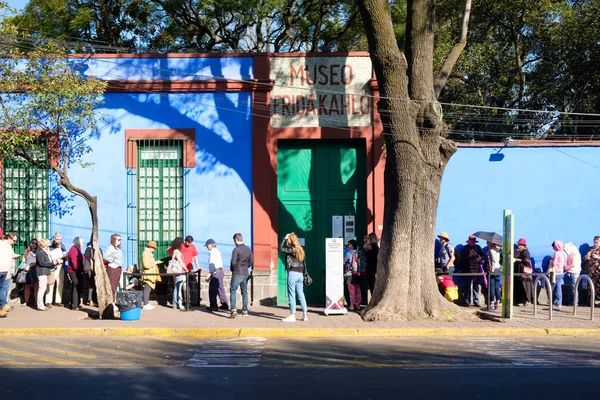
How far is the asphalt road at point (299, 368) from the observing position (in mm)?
8229

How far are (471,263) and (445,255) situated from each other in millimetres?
635

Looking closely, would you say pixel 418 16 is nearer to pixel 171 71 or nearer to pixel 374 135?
pixel 374 135

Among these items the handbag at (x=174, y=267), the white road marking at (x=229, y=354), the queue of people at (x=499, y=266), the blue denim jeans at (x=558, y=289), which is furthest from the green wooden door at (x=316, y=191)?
the white road marking at (x=229, y=354)

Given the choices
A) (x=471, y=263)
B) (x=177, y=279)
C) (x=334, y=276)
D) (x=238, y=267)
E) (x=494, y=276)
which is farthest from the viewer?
(x=471, y=263)

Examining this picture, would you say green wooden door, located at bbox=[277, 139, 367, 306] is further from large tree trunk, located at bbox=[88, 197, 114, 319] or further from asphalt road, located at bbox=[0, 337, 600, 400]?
asphalt road, located at bbox=[0, 337, 600, 400]

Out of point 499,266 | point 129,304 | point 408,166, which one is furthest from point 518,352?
point 129,304

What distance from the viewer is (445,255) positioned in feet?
56.1

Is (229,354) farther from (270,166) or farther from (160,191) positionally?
(160,191)

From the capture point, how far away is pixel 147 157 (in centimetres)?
1775

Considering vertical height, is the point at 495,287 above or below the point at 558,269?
below

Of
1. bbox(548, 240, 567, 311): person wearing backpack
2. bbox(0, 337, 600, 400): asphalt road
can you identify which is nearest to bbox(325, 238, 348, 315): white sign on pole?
bbox(0, 337, 600, 400): asphalt road

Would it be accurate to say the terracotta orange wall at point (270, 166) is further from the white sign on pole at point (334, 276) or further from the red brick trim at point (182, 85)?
the white sign on pole at point (334, 276)

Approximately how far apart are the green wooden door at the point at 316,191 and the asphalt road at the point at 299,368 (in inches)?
206

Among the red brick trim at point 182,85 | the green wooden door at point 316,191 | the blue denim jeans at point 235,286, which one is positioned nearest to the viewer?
the blue denim jeans at point 235,286
